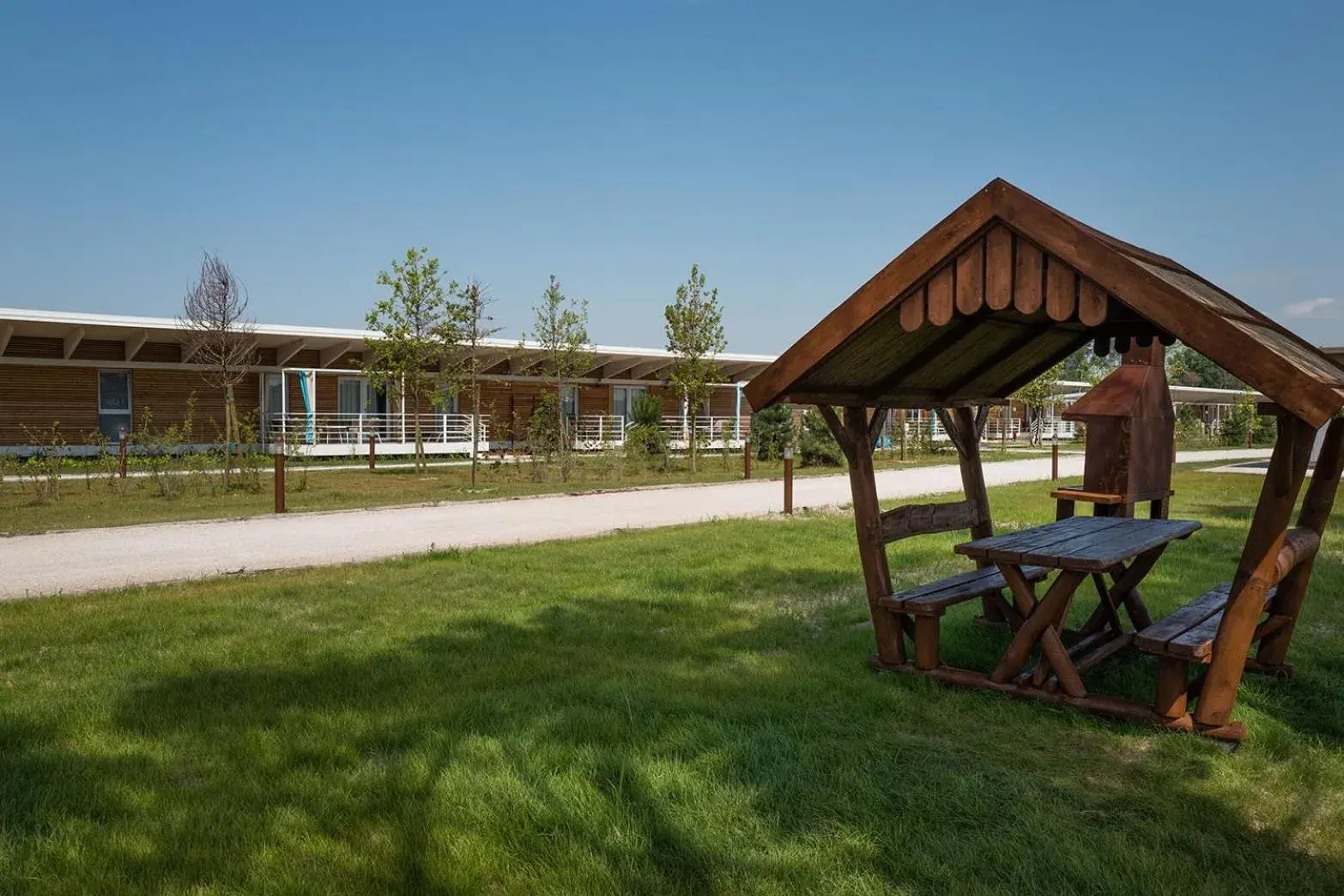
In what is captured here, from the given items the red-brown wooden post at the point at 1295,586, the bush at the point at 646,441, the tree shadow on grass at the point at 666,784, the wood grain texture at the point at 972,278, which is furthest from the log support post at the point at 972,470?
the bush at the point at 646,441

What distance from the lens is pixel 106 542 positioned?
10438 mm

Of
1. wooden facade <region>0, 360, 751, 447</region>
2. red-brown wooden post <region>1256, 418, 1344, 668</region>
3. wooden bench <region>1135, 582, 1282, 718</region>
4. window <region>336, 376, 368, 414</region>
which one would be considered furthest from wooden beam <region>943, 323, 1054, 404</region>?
window <region>336, 376, 368, 414</region>

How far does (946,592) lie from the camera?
17.2ft

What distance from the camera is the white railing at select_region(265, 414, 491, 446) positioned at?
2939 centimetres

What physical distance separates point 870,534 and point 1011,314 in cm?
150

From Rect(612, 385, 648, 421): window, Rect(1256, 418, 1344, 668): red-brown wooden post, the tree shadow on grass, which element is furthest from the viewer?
Rect(612, 385, 648, 421): window

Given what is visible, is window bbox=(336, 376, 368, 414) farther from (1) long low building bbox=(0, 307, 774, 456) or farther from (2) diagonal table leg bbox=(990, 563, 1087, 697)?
(2) diagonal table leg bbox=(990, 563, 1087, 697)

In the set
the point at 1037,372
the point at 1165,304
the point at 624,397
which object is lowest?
the point at 1037,372

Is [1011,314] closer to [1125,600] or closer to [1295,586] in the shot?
[1125,600]

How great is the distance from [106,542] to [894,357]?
28.8 ft

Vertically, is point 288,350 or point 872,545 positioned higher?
point 288,350

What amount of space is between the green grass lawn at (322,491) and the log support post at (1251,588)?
11720mm

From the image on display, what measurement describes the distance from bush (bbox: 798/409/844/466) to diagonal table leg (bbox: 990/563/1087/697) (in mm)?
21996

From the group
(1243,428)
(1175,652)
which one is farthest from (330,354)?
(1243,428)
